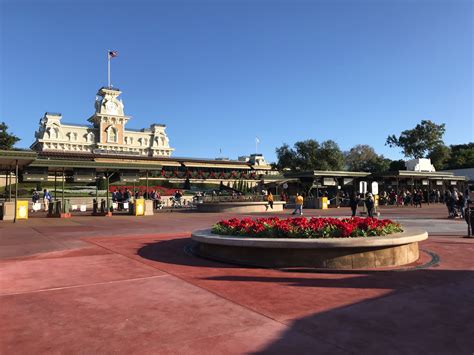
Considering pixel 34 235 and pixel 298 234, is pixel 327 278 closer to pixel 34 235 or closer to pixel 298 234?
pixel 298 234

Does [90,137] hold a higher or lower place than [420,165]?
higher

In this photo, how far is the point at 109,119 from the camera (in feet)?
321

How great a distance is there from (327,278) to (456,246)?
20.2ft

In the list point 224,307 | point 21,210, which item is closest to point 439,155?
point 21,210

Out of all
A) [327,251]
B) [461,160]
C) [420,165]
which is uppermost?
[461,160]

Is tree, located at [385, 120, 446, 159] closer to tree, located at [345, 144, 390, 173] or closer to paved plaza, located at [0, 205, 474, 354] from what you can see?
tree, located at [345, 144, 390, 173]

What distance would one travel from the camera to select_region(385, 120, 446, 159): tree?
75.8 m

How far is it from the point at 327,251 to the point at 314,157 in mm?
60562

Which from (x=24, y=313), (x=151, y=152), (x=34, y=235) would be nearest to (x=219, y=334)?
(x=24, y=313)

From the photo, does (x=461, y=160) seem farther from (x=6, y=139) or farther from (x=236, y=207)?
(x=6, y=139)

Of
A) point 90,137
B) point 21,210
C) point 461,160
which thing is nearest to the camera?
point 21,210

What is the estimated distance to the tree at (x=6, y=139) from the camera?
64625mm

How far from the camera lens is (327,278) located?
7363mm

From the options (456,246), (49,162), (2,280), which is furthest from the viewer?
(49,162)
